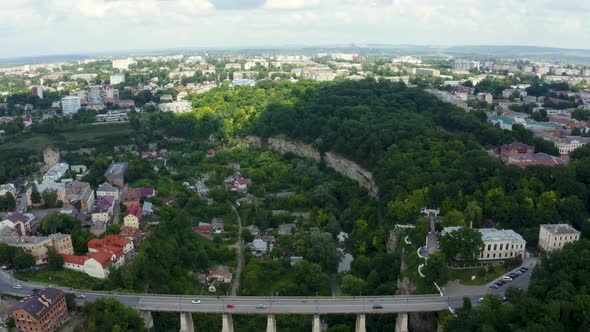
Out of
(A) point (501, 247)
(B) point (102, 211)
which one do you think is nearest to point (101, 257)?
(B) point (102, 211)

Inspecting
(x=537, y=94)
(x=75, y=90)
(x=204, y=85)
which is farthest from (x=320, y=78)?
(x=75, y=90)

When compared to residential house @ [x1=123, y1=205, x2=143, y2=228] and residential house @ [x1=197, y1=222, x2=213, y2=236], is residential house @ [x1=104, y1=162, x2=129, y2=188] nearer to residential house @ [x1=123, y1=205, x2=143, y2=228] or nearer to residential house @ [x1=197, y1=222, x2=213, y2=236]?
residential house @ [x1=197, y1=222, x2=213, y2=236]

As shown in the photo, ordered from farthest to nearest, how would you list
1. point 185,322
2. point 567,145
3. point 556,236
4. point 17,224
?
point 567,145 → point 17,224 → point 556,236 → point 185,322

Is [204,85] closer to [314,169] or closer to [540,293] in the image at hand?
[314,169]

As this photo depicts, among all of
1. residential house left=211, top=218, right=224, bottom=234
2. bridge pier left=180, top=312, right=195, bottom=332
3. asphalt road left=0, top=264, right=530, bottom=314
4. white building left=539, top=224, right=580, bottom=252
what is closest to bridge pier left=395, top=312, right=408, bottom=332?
asphalt road left=0, top=264, right=530, bottom=314

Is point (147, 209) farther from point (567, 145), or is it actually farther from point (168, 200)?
point (567, 145)

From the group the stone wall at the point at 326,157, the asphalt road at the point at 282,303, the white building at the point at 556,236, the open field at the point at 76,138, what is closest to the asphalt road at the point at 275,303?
the asphalt road at the point at 282,303
